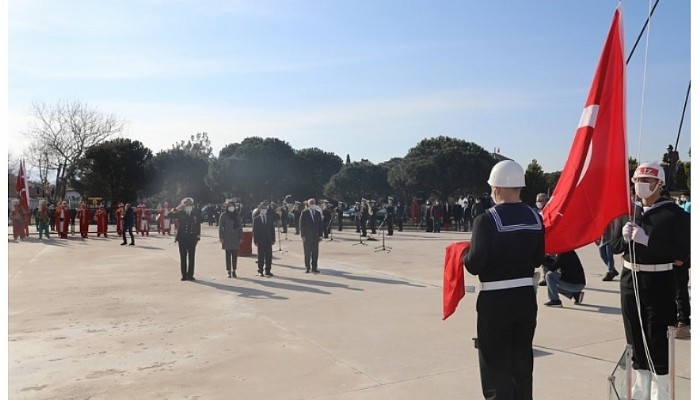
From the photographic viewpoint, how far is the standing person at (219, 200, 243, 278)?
43.0 ft

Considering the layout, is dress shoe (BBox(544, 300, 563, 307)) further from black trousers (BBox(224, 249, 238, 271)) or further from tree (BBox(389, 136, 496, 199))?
tree (BBox(389, 136, 496, 199))

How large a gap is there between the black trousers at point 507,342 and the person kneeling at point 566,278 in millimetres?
5520

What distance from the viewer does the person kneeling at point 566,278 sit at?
8.98 meters

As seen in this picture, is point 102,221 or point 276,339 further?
point 102,221

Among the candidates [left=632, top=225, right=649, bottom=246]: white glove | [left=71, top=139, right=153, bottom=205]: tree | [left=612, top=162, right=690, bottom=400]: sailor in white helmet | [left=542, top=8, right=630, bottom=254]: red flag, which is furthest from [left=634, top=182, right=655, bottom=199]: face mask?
[left=71, top=139, right=153, bottom=205]: tree

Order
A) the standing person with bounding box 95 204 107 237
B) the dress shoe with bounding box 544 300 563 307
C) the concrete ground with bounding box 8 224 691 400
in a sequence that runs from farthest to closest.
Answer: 1. the standing person with bounding box 95 204 107 237
2. the dress shoe with bounding box 544 300 563 307
3. the concrete ground with bounding box 8 224 691 400

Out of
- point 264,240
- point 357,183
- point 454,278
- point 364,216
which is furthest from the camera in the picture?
point 357,183

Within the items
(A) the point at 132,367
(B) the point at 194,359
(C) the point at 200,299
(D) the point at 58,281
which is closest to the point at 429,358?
(B) the point at 194,359

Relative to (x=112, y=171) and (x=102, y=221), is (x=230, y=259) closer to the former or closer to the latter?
(x=102, y=221)

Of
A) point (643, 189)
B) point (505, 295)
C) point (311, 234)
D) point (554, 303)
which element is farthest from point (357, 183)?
point (505, 295)

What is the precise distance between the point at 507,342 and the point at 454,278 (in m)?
0.66

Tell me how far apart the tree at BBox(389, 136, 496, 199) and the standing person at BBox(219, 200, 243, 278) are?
39.9 meters

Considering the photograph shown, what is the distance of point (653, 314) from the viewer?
461 centimetres

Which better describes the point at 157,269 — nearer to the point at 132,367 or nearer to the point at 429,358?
the point at 132,367
